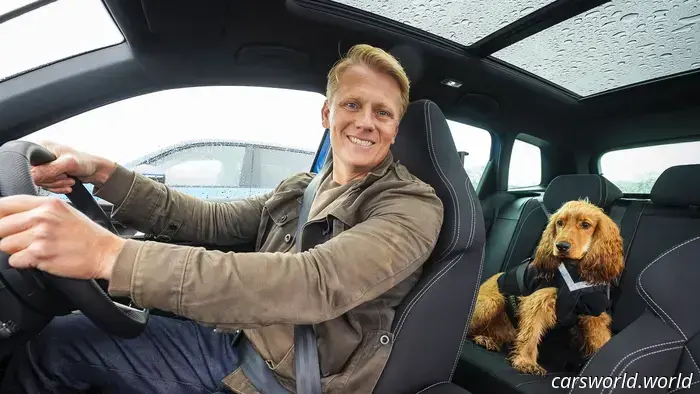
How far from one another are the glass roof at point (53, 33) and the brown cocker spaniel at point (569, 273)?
7.37ft

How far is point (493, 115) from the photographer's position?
10.7 ft

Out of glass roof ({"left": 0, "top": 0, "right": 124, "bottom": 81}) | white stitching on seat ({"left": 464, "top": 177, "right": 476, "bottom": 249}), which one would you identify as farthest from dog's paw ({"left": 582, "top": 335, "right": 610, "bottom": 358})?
glass roof ({"left": 0, "top": 0, "right": 124, "bottom": 81})

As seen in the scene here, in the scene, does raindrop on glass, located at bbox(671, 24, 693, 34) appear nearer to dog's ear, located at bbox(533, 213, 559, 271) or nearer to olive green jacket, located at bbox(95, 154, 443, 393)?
dog's ear, located at bbox(533, 213, 559, 271)

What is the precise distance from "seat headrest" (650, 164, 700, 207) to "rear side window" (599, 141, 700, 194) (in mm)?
186

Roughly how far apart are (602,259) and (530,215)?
1.05 metres

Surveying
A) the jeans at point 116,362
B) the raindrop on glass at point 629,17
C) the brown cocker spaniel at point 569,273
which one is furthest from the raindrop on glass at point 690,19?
the jeans at point 116,362

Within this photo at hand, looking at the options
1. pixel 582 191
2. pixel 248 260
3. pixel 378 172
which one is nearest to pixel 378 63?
pixel 378 172

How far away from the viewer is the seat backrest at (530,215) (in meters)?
2.62

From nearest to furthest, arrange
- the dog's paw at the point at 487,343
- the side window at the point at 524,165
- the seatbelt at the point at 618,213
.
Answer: the dog's paw at the point at 487,343 → the seatbelt at the point at 618,213 → the side window at the point at 524,165

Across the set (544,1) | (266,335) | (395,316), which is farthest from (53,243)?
(544,1)

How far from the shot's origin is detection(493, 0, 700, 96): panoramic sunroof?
76.0 inches

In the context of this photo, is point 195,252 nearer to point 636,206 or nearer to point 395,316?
point 395,316

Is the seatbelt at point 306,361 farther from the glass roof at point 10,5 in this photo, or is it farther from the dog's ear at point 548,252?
the glass roof at point 10,5

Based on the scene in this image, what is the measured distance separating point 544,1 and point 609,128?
4.74ft
